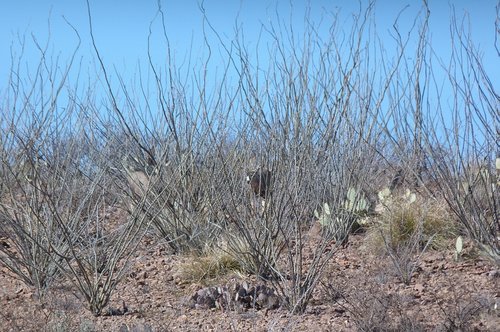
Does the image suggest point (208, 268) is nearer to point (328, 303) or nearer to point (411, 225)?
point (328, 303)

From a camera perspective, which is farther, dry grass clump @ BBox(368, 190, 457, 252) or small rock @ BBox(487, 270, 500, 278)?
dry grass clump @ BBox(368, 190, 457, 252)

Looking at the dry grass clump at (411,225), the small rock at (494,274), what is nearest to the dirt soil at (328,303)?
the small rock at (494,274)

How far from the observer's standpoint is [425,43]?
6.55 m

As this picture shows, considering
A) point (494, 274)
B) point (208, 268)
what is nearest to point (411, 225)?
point (494, 274)

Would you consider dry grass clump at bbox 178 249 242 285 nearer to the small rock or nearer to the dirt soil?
the dirt soil

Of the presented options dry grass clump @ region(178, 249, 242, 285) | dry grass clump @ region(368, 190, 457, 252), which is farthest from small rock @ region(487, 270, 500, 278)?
dry grass clump @ region(178, 249, 242, 285)

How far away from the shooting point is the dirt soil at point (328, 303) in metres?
5.15

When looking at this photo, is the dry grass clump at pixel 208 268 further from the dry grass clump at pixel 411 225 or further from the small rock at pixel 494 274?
the small rock at pixel 494 274

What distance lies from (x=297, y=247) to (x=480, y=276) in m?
1.64

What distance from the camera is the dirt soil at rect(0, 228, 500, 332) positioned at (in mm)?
5152

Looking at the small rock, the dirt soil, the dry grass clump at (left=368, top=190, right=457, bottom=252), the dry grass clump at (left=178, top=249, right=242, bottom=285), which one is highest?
the dry grass clump at (left=368, top=190, right=457, bottom=252)

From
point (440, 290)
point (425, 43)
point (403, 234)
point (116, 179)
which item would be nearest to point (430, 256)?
point (403, 234)

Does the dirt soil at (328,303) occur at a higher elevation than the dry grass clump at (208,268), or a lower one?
lower

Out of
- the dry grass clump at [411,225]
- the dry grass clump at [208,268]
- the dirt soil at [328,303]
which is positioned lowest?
the dirt soil at [328,303]
